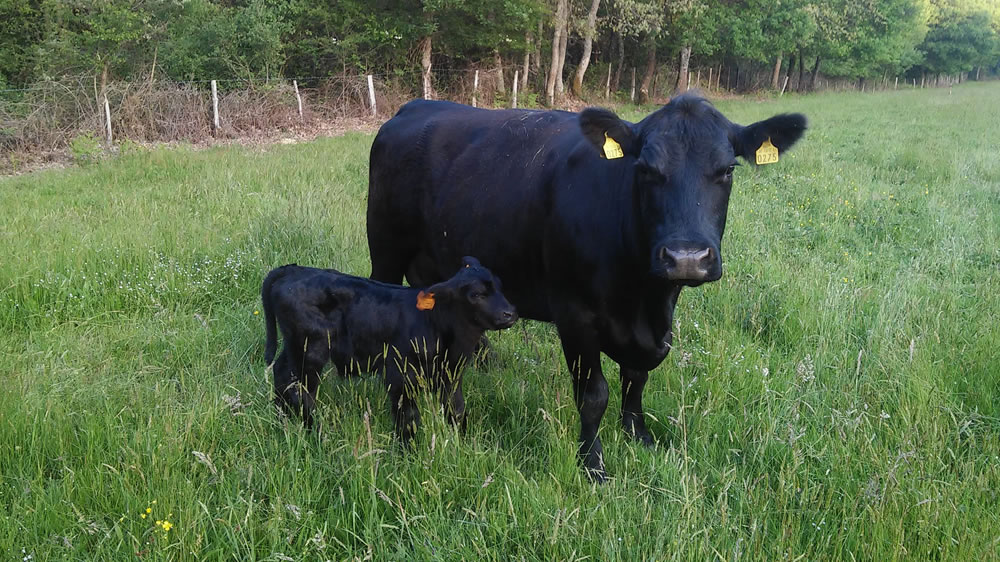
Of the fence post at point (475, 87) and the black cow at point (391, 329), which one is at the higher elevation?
the fence post at point (475, 87)

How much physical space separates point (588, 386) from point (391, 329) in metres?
1.08

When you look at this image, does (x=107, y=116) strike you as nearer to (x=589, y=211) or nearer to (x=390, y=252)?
(x=390, y=252)

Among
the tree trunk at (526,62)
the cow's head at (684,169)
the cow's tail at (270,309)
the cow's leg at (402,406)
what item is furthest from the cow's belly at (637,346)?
the tree trunk at (526,62)

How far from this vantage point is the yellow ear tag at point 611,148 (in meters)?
3.39

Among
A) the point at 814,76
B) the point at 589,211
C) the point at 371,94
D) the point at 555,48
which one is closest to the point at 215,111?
the point at 371,94

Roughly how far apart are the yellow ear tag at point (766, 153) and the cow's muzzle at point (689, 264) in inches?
35.9

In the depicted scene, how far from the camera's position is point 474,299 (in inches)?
141

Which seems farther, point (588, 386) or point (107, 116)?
point (107, 116)

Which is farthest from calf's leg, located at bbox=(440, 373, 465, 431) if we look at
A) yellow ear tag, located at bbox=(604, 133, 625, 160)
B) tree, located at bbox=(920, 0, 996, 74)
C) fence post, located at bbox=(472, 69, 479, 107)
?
tree, located at bbox=(920, 0, 996, 74)

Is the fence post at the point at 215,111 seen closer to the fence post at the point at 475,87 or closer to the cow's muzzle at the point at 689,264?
the fence post at the point at 475,87

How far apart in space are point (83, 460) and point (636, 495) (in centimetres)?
250

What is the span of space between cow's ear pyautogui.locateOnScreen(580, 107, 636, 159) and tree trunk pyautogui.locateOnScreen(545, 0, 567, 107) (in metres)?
26.3

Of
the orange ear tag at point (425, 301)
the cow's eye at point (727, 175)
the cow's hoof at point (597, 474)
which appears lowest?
the cow's hoof at point (597, 474)

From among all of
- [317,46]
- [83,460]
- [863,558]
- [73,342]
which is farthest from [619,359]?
[317,46]
